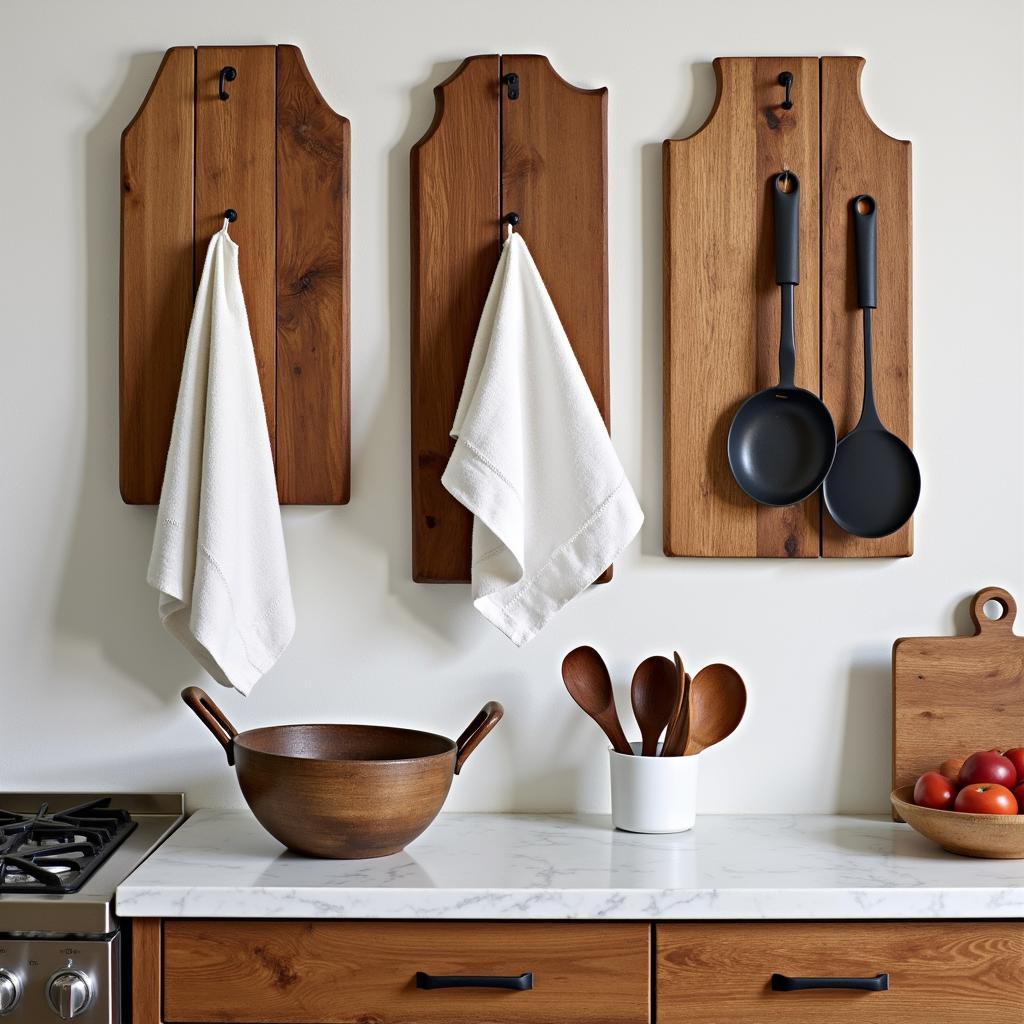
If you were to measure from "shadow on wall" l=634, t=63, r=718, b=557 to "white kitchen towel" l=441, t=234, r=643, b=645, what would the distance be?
95mm

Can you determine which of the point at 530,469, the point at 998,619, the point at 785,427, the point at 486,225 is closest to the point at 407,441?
the point at 530,469

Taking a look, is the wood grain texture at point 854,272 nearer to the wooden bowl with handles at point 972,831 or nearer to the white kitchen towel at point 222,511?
the wooden bowl with handles at point 972,831

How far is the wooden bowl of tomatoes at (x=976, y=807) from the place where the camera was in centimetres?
140

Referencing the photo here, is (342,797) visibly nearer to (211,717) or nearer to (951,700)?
(211,717)

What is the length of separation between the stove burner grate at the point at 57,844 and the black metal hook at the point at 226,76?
1.06 meters

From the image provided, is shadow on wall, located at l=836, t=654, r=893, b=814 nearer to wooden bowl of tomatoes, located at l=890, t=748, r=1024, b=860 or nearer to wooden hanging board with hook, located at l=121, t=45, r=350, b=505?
wooden bowl of tomatoes, located at l=890, t=748, r=1024, b=860

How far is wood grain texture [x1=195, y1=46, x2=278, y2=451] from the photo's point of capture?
170cm

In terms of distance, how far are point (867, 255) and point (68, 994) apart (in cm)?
143

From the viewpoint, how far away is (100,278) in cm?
173

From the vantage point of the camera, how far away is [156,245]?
66.7 inches

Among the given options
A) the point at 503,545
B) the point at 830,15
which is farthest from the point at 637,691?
the point at 830,15

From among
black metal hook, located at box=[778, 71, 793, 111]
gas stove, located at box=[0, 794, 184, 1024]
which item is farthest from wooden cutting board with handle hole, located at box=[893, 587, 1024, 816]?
gas stove, located at box=[0, 794, 184, 1024]

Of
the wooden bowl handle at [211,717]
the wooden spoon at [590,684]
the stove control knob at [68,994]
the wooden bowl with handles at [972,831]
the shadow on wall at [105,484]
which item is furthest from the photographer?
the shadow on wall at [105,484]

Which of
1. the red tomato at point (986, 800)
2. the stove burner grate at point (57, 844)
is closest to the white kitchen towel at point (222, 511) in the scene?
the stove burner grate at point (57, 844)
